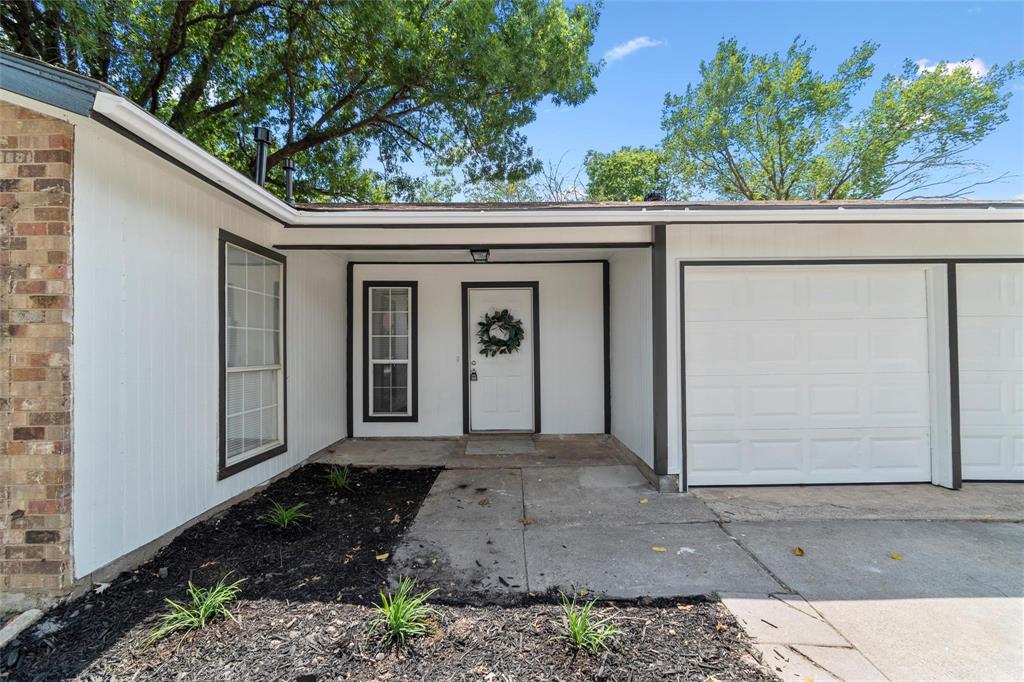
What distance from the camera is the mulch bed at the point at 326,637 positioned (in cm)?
194

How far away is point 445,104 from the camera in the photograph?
8.57 meters

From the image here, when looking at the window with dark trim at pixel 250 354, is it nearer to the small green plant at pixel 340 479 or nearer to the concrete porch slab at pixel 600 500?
the small green plant at pixel 340 479

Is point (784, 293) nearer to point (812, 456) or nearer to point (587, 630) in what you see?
point (812, 456)

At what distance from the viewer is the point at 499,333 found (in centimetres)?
633

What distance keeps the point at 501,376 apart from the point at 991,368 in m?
5.22

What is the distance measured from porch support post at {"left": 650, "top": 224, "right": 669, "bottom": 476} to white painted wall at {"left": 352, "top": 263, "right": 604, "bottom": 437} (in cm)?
208

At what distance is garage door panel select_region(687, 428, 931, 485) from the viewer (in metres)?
4.30

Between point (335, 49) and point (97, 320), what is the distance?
6.57m

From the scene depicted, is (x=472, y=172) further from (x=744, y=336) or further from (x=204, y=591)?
(x=204, y=591)

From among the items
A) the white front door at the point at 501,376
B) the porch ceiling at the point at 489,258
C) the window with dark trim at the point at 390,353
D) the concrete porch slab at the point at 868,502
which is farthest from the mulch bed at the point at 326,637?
the porch ceiling at the point at 489,258

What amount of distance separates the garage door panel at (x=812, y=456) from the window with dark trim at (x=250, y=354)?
4169 millimetres

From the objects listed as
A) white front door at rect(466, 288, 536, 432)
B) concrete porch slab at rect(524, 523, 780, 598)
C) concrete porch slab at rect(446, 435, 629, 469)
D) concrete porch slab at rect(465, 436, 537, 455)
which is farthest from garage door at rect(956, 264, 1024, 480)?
white front door at rect(466, 288, 536, 432)

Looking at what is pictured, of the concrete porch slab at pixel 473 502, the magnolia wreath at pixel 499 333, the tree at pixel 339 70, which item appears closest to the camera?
the concrete porch slab at pixel 473 502

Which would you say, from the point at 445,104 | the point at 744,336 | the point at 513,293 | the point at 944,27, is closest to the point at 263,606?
the point at 744,336
